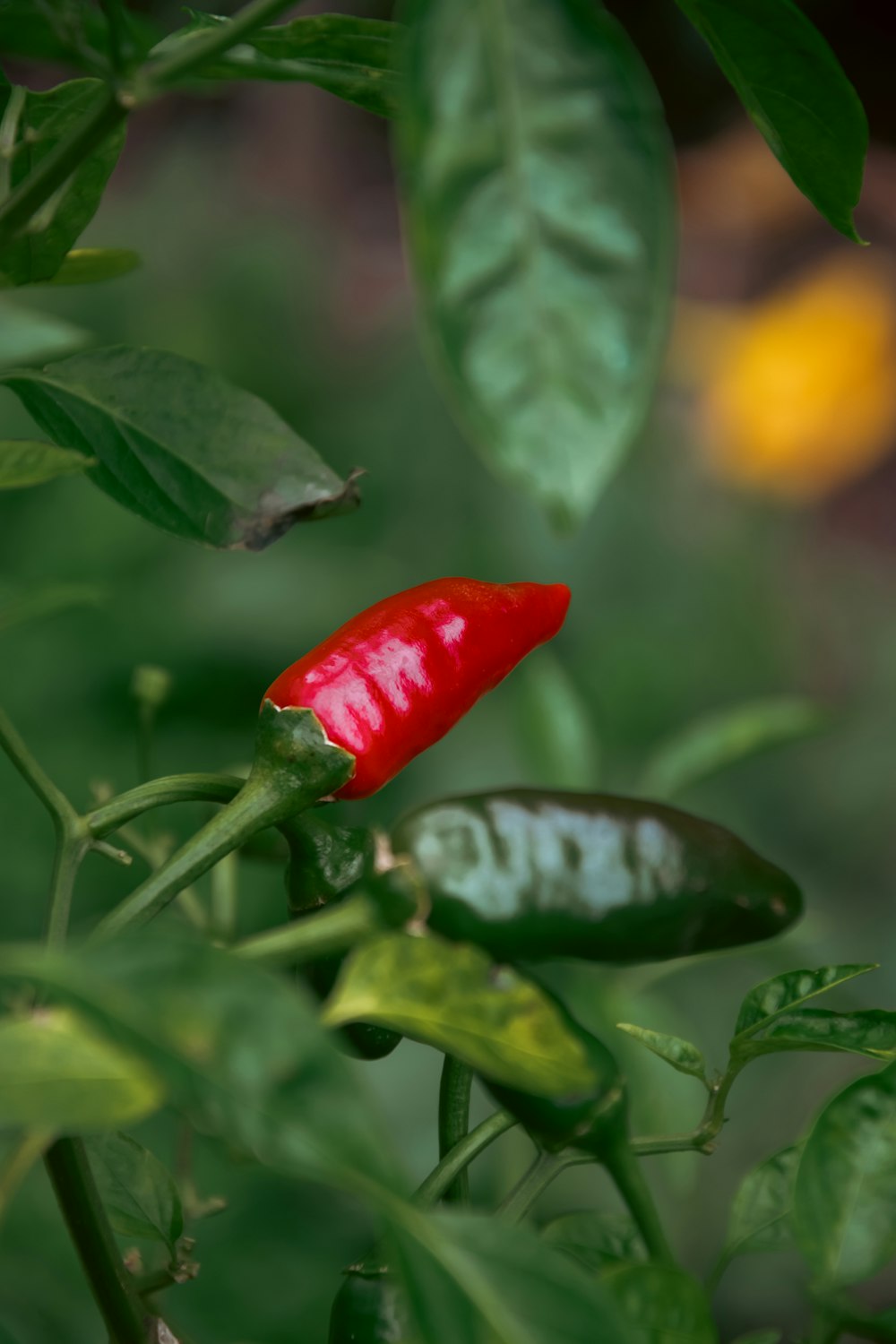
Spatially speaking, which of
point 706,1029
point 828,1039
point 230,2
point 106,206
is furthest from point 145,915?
point 230,2

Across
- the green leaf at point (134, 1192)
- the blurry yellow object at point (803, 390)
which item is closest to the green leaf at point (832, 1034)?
the green leaf at point (134, 1192)

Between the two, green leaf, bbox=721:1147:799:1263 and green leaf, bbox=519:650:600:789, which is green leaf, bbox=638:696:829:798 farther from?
green leaf, bbox=721:1147:799:1263

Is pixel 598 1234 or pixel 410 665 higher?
pixel 410 665

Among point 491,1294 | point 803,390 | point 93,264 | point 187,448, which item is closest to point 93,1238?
point 491,1294

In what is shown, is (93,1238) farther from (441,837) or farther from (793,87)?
(793,87)

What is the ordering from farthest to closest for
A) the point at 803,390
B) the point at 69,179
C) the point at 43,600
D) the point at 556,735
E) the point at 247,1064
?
the point at 803,390, the point at 556,735, the point at 43,600, the point at 69,179, the point at 247,1064

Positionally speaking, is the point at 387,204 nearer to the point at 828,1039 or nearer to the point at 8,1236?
the point at 8,1236
